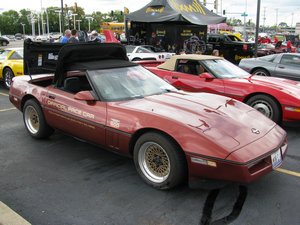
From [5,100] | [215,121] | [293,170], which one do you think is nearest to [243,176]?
[215,121]

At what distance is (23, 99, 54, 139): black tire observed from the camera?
516 cm

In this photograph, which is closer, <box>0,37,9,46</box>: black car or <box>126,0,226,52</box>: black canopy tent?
<box>126,0,226,52</box>: black canopy tent

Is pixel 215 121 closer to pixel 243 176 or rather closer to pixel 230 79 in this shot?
pixel 243 176

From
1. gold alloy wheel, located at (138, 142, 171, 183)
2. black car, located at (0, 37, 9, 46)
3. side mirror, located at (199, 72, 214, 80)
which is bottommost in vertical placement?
gold alloy wheel, located at (138, 142, 171, 183)

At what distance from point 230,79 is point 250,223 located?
418 cm

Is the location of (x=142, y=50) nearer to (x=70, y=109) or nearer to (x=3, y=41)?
(x=70, y=109)

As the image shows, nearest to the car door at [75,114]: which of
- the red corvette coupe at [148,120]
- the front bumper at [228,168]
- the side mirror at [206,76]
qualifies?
the red corvette coupe at [148,120]

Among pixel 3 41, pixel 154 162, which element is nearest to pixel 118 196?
pixel 154 162

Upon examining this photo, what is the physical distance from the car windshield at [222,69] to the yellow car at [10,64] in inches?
223

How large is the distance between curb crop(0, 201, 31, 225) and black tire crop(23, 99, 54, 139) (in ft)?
7.09

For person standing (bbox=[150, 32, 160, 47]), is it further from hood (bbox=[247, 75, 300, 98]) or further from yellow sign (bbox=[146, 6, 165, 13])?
hood (bbox=[247, 75, 300, 98])

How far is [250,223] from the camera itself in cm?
305

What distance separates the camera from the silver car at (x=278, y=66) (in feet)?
34.2

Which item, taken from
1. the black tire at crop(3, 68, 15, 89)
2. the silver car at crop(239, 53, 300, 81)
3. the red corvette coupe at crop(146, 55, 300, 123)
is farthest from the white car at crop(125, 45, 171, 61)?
the red corvette coupe at crop(146, 55, 300, 123)
